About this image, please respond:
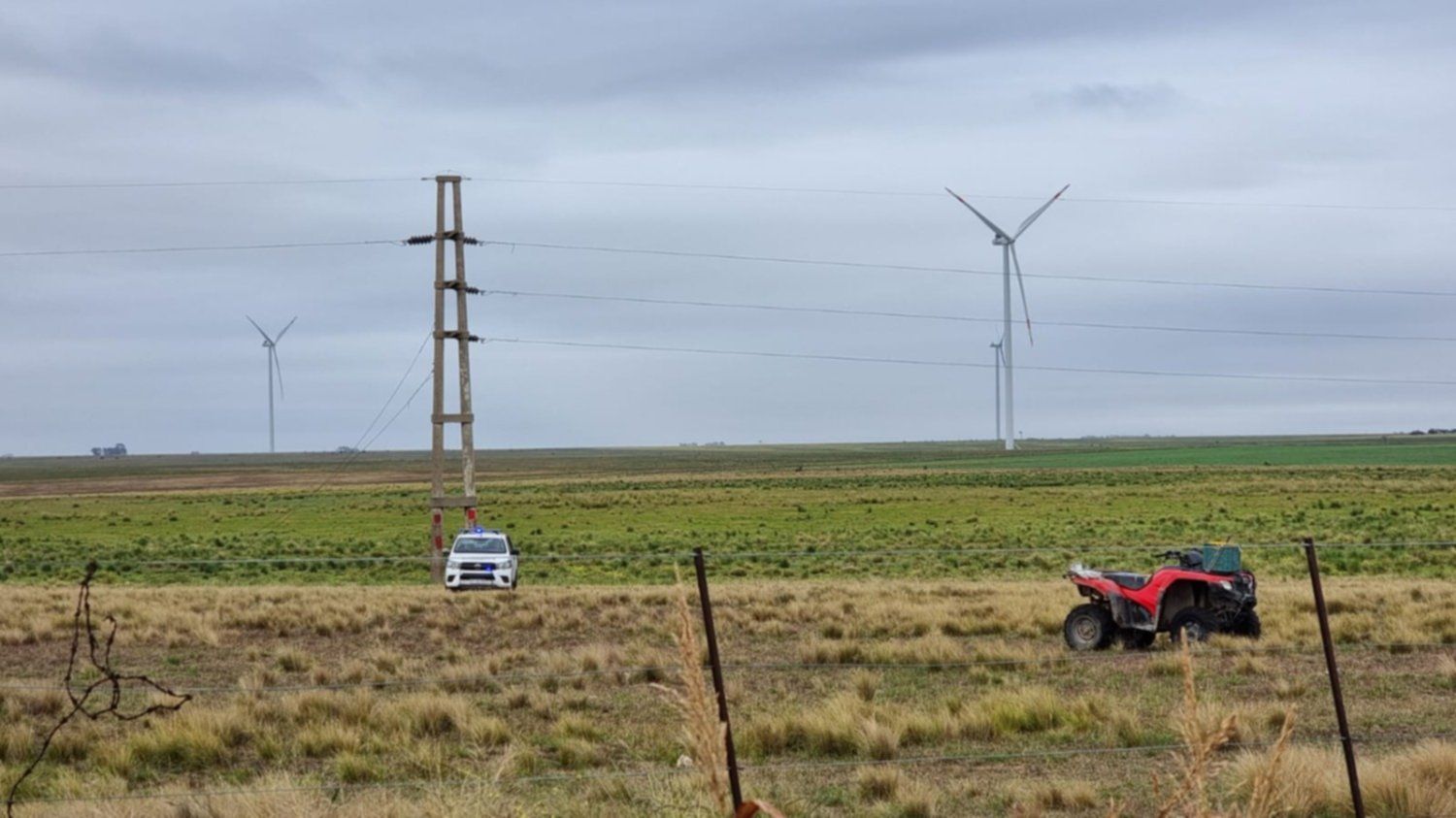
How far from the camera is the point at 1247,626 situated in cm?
2097

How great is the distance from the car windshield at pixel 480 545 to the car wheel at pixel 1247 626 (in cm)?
1876

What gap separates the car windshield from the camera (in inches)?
1414

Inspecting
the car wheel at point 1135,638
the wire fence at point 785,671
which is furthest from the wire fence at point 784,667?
the car wheel at point 1135,638

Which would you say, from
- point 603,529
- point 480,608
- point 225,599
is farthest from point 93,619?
point 603,529

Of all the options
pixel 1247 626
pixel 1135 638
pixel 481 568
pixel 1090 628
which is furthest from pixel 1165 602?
pixel 481 568

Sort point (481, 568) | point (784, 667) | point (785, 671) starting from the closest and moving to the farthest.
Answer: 1. point (785, 671)
2. point (784, 667)
3. point (481, 568)

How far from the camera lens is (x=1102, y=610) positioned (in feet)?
67.1

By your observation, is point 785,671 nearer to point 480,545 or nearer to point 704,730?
point 704,730

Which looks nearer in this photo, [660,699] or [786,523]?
[660,699]

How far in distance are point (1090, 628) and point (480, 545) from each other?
1888cm

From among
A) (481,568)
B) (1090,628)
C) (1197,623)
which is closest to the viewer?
(1197,623)

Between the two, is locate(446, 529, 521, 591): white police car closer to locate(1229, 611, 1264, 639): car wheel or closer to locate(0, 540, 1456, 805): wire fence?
locate(0, 540, 1456, 805): wire fence

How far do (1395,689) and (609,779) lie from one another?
9.58m

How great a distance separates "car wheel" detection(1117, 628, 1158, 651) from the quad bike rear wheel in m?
0.13
